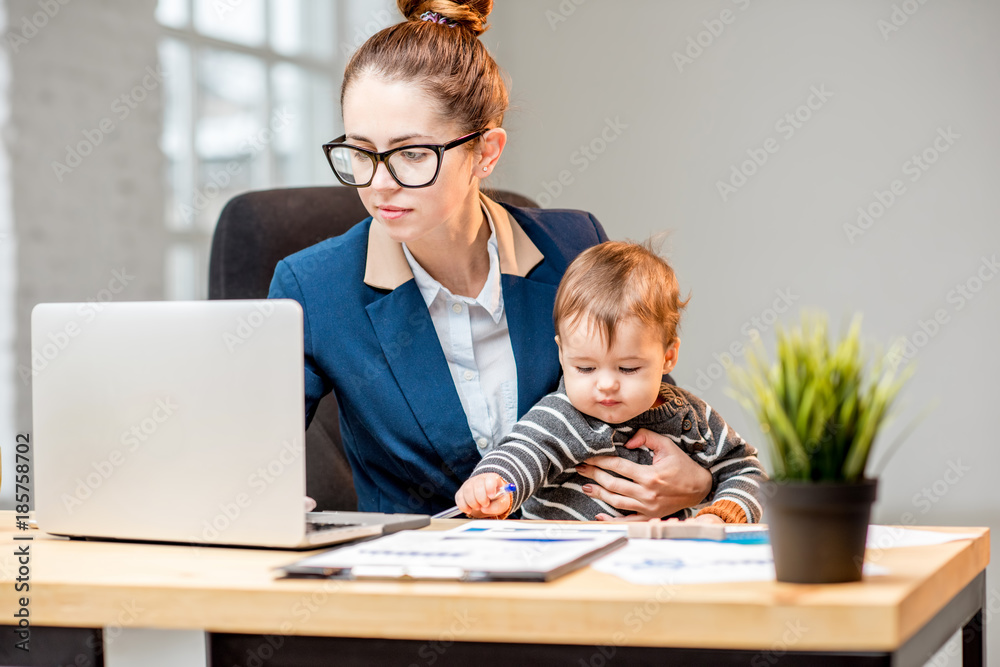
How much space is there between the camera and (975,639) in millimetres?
922

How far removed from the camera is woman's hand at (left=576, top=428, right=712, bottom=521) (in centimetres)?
133

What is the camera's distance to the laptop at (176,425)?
0.89m

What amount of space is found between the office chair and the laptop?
0.90m

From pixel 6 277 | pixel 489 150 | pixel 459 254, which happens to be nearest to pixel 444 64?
pixel 489 150

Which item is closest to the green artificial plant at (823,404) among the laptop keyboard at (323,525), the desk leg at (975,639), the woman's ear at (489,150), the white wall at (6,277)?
the desk leg at (975,639)

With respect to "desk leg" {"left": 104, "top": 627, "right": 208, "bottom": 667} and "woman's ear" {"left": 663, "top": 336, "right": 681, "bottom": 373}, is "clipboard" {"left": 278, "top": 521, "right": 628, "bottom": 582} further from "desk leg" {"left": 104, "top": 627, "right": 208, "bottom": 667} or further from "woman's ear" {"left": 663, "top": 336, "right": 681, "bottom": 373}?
"woman's ear" {"left": 663, "top": 336, "right": 681, "bottom": 373}

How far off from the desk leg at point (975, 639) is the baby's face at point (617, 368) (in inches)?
19.2

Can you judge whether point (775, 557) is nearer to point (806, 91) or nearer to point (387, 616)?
point (387, 616)

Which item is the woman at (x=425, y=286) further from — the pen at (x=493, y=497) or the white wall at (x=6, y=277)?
the white wall at (x=6, y=277)

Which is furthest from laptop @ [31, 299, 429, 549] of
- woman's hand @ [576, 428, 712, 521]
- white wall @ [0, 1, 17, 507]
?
white wall @ [0, 1, 17, 507]

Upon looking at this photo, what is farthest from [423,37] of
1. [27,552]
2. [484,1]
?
[27,552]

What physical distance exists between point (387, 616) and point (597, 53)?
396 centimetres

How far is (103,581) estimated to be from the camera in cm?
82

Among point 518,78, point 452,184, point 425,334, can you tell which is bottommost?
point 425,334
